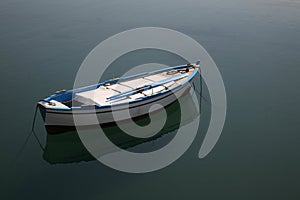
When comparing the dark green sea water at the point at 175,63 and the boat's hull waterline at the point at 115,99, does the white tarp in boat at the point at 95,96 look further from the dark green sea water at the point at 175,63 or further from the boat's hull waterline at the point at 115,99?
the dark green sea water at the point at 175,63

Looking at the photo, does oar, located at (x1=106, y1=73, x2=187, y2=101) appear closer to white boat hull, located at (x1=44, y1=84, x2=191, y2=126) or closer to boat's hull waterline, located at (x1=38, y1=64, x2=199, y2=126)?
boat's hull waterline, located at (x1=38, y1=64, x2=199, y2=126)

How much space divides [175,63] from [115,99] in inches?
291

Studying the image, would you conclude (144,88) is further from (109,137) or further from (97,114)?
(109,137)

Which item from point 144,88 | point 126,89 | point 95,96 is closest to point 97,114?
point 95,96

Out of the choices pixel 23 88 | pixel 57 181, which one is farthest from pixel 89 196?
pixel 23 88

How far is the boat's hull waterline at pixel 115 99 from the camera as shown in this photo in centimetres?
1702

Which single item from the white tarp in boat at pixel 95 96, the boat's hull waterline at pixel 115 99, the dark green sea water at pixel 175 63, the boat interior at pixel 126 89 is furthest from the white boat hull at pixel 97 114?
the dark green sea water at pixel 175 63

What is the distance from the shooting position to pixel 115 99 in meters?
18.4

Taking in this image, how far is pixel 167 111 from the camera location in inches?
781

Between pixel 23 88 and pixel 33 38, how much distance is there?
7.35 metres

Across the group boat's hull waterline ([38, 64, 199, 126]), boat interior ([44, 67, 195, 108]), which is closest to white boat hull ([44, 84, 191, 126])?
boat's hull waterline ([38, 64, 199, 126])

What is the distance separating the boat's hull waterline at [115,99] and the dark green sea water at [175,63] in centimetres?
145

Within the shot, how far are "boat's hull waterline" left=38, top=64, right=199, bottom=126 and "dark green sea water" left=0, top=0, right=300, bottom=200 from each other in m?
1.45

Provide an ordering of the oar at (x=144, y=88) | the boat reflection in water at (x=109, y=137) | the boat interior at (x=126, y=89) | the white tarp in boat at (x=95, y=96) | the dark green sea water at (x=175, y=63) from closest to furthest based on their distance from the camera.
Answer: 1. the dark green sea water at (x=175, y=63)
2. the boat reflection in water at (x=109, y=137)
3. the white tarp in boat at (x=95, y=96)
4. the boat interior at (x=126, y=89)
5. the oar at (x=144, y=88)
